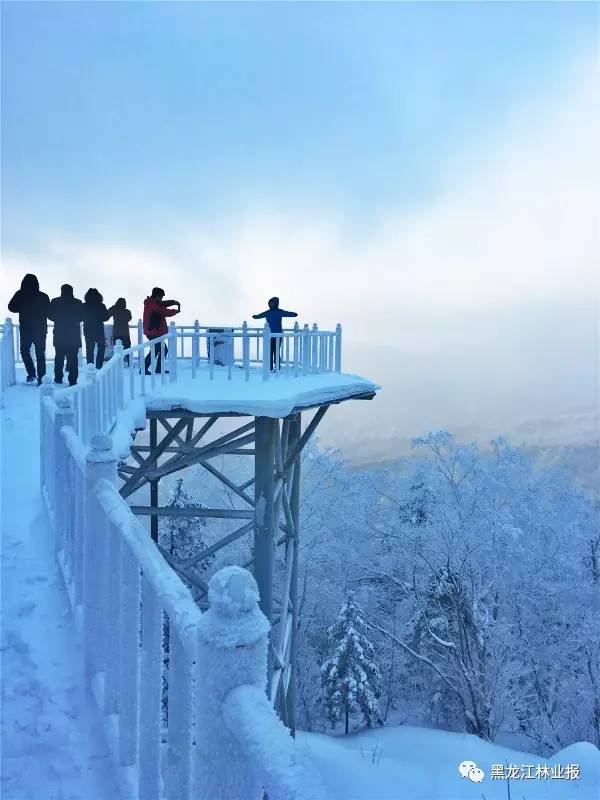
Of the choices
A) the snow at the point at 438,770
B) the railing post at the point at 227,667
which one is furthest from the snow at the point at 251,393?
the railing post at the point at 227,667

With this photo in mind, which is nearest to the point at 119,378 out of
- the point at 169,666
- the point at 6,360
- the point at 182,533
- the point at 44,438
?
the point at 44,438

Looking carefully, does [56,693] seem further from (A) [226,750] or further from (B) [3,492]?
(B) [3,492]

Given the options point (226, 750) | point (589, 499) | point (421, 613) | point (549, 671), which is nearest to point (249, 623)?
point (226, 750)

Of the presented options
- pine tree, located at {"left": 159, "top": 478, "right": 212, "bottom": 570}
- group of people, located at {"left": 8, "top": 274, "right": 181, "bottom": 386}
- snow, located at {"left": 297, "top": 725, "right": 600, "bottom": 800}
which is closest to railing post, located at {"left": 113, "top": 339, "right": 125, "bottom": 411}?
group of people, located at {"left": 8, "top": 274, "right": 181, "bottom": 386}

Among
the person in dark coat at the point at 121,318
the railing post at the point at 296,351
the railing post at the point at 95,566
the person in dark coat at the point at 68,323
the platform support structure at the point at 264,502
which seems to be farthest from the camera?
the person in dark coat at the point at 121,318

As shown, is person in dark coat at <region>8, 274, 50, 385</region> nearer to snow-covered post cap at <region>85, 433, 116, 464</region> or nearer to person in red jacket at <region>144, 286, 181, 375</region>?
person in red jacket at <region>144, 286, 181, 375</region>

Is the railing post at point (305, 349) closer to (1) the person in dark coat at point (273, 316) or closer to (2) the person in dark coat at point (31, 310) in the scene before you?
(1) the person in dark coat at point (273, 316)
